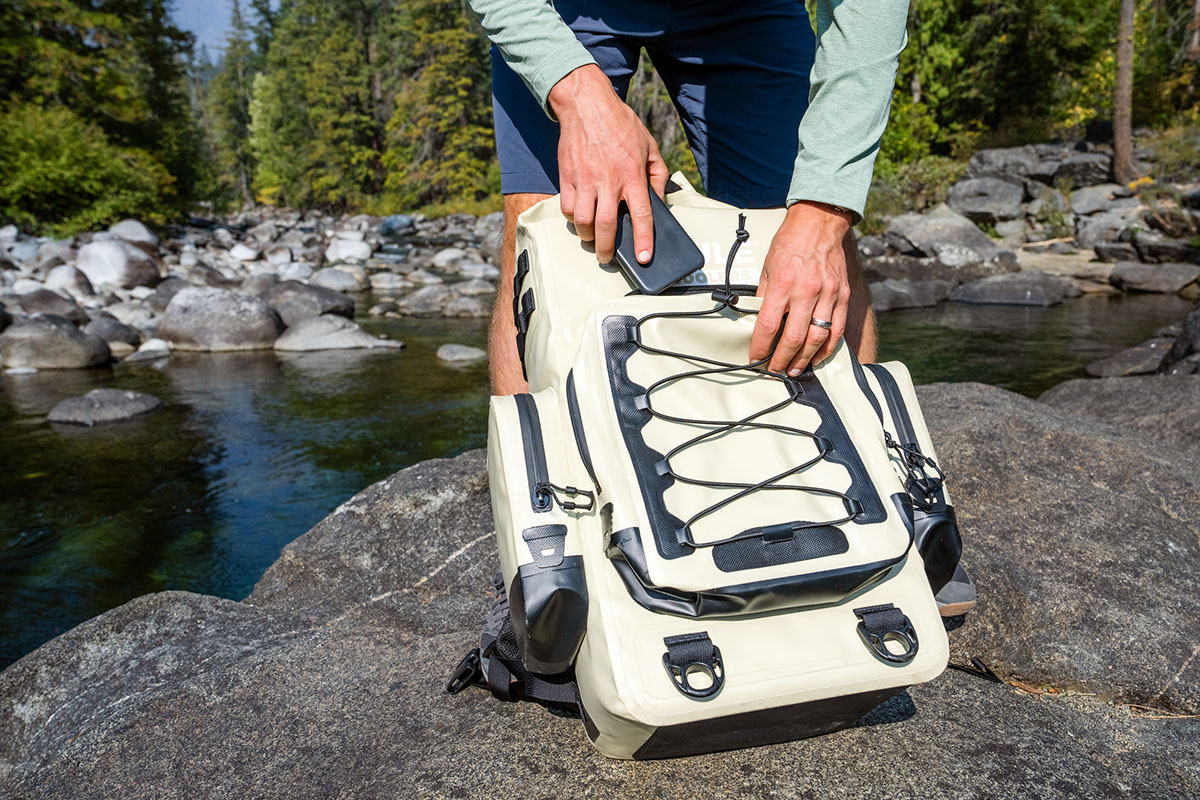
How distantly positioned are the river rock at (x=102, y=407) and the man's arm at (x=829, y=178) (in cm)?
589

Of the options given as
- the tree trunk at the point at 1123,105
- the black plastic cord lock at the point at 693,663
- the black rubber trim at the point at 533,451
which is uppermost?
the tree trunk at the point at 1123,105

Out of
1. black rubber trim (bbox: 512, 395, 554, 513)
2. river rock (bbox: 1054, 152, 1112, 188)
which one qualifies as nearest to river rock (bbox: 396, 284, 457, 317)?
black rubber trim (bbox: 512, 395, 554, 513)

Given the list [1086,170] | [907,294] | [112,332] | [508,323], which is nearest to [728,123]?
[508,323]

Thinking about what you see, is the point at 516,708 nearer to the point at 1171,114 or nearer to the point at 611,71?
the point at 611,71

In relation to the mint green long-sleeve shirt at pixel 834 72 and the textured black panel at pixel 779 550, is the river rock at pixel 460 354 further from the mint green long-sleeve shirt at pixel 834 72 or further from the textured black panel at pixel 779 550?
the textured black panel at pixel 779 550

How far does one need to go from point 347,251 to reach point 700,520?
16604mm

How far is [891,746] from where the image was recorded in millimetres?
1474

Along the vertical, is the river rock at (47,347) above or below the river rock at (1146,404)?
below

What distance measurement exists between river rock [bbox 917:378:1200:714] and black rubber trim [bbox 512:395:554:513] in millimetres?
1198

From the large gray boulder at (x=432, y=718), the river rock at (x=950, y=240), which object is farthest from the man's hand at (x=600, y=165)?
the river rock at (x=950, y=240)

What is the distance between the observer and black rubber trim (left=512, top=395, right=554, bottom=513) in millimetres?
1341

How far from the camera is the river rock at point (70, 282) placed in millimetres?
10766

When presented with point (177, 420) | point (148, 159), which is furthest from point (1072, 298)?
point (148, 159)

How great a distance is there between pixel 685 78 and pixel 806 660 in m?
1.39
